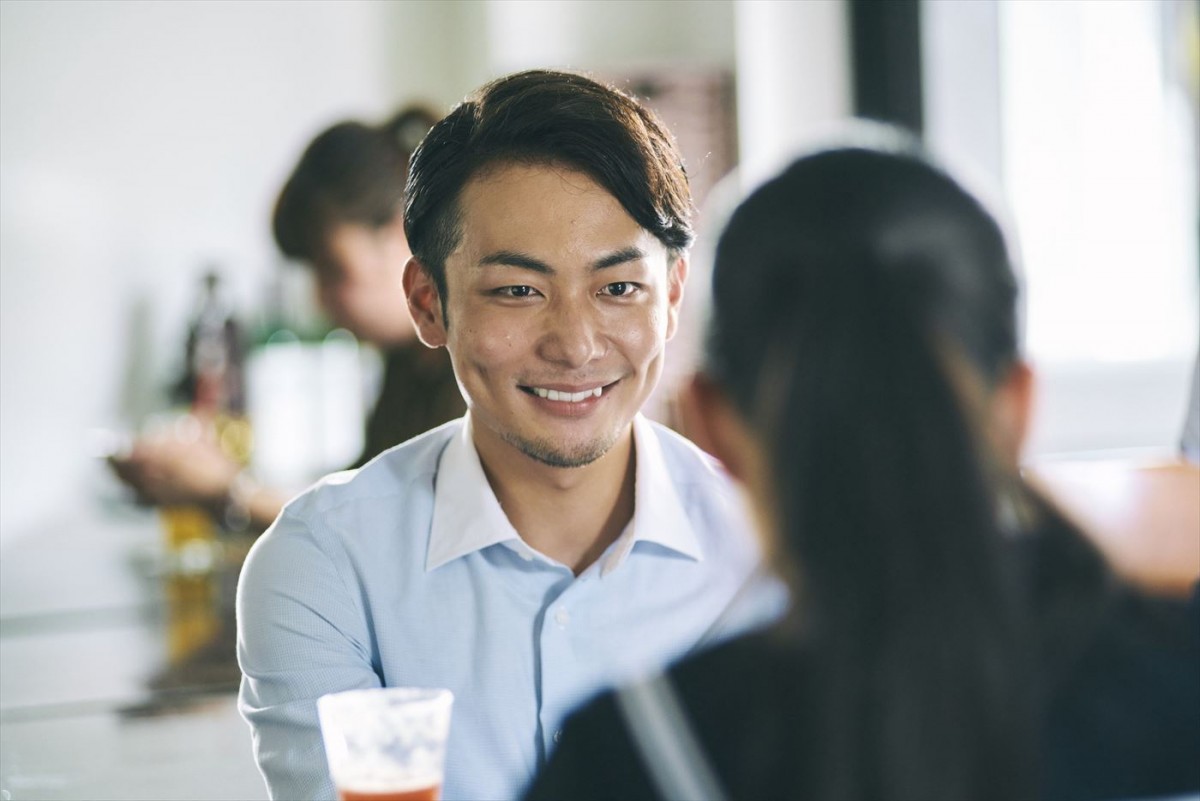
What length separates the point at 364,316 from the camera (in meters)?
2.21

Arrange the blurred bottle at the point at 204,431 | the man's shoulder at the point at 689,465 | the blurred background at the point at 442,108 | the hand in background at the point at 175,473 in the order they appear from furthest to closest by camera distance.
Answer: the blurred background at the point at 442,108, the hand in background at the point at 175,473, the blurred bottle at the point at 204,431, the man's shoulder at the point at 689,465

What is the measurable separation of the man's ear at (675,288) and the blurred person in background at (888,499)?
2.16 feet

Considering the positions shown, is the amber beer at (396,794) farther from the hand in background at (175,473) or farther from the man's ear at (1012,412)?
the hand in background at (175,473)

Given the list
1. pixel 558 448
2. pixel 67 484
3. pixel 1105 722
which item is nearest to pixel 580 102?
pixel 558 448

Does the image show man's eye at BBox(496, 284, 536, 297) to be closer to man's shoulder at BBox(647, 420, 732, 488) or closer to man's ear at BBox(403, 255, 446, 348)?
man's ear at BBox(403, 255, 446, 348)

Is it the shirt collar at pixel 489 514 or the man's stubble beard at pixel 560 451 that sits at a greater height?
the man's stubble beard at pixel 560 451

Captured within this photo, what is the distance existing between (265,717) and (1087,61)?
88.9 inches

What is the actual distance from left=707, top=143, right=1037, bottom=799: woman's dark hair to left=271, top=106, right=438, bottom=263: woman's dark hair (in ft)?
5.16

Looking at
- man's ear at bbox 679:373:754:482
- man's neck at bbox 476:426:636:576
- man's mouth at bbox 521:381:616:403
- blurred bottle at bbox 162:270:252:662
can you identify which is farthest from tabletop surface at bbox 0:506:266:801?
man's ear at bbox 679:373:754:482

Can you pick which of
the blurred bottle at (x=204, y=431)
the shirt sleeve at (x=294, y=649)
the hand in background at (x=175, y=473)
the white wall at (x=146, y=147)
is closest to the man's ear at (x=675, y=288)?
the shirt sleeve at (x=294, y=649)

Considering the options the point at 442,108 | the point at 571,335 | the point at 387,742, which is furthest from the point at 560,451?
the point at 442,108

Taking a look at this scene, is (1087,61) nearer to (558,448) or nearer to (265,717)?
(558,448)

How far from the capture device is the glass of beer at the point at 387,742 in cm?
77

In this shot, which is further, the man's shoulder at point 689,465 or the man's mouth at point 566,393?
the man's shoulder at point 689,465
